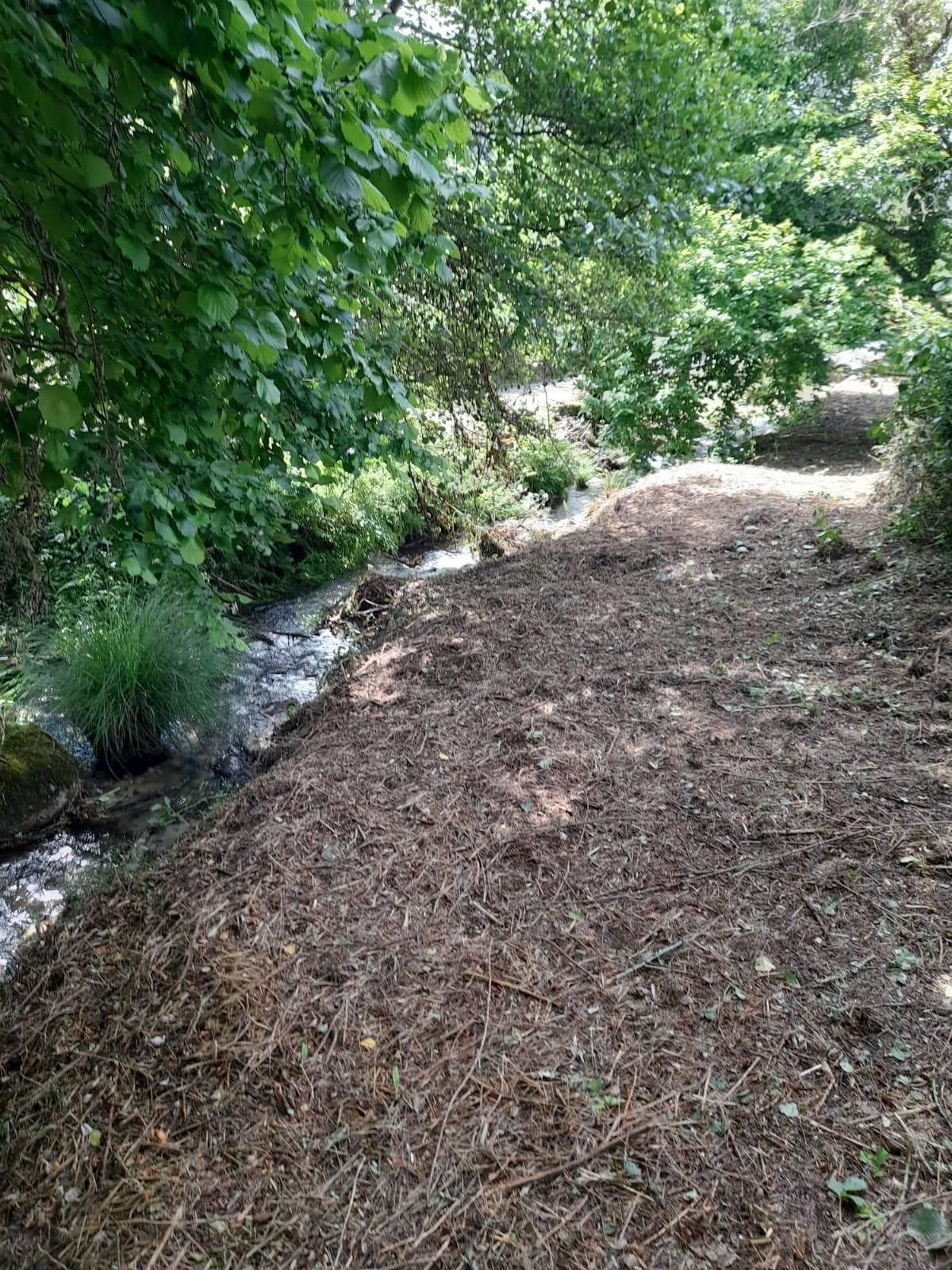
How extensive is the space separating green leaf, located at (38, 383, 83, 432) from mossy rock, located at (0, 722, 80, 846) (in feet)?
10.6

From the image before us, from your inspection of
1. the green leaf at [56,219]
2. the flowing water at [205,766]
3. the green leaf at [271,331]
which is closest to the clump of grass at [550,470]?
the flowing water at [205,766]

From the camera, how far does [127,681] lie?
4680 millimetres

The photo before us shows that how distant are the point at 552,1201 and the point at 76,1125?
132 cm

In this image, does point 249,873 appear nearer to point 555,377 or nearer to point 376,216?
point 376,216

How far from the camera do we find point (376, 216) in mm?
1898

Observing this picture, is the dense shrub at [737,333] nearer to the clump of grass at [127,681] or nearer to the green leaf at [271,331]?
the clump of grass at [127,681]

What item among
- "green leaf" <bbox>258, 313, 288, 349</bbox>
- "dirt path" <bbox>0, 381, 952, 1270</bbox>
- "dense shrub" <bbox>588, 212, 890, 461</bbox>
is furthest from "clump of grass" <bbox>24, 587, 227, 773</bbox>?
"dense shrub" <bbox>588, 212, 890, 461</bbox>


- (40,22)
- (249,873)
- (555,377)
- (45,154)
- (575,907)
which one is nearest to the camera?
(40,22)

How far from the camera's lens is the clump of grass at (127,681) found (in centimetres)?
464

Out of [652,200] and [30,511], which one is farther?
[652,200]

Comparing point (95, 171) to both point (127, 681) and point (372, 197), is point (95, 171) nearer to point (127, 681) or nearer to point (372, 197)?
point (372, 197)

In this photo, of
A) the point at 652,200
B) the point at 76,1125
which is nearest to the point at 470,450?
the point at 652,200

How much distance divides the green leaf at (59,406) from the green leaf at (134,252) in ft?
1.76

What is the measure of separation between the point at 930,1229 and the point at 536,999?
1.01m
